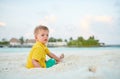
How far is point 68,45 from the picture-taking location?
1154 millimetres

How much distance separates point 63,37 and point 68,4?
0.63ft

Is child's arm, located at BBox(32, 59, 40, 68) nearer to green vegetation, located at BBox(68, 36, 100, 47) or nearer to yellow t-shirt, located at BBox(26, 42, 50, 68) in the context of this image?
yellow t-shirt, located at BBox(26, 42, 50, 68)

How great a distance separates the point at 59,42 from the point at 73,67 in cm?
20

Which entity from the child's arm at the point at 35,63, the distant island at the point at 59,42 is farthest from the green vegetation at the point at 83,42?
the child's arm at the point at 35,63

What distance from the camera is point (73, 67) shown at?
98 cm

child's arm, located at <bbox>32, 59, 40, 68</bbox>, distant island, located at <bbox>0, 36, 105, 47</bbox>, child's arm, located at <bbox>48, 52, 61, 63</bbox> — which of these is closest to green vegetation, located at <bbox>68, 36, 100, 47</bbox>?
distant island, located at <bbox>0, 36, 105, 47</bbox>

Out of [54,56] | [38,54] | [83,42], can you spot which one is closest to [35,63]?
[38,54]

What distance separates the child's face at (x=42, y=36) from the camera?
1019mm

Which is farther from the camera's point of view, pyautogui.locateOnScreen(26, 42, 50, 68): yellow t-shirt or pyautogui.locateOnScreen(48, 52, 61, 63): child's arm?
pyautogui.locateOnScreen(48, 52, 61, 63): child's arm

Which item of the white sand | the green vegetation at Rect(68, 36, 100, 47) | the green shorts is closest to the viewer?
the white sand

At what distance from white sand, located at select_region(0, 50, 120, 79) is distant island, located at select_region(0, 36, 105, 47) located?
0.05m

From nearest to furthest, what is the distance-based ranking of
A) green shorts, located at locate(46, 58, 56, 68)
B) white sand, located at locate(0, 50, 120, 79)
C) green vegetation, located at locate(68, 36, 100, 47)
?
Answer: 1. white sand, located at locate(0, 50, 120, 79)
2. green shorts, located at locate(46, 58, 56, 68)
3. green vegetation, located at locate(68, 36, 100, 47)

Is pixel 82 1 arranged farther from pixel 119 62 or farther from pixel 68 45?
pixel 119 62

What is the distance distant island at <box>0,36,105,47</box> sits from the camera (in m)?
1.12
